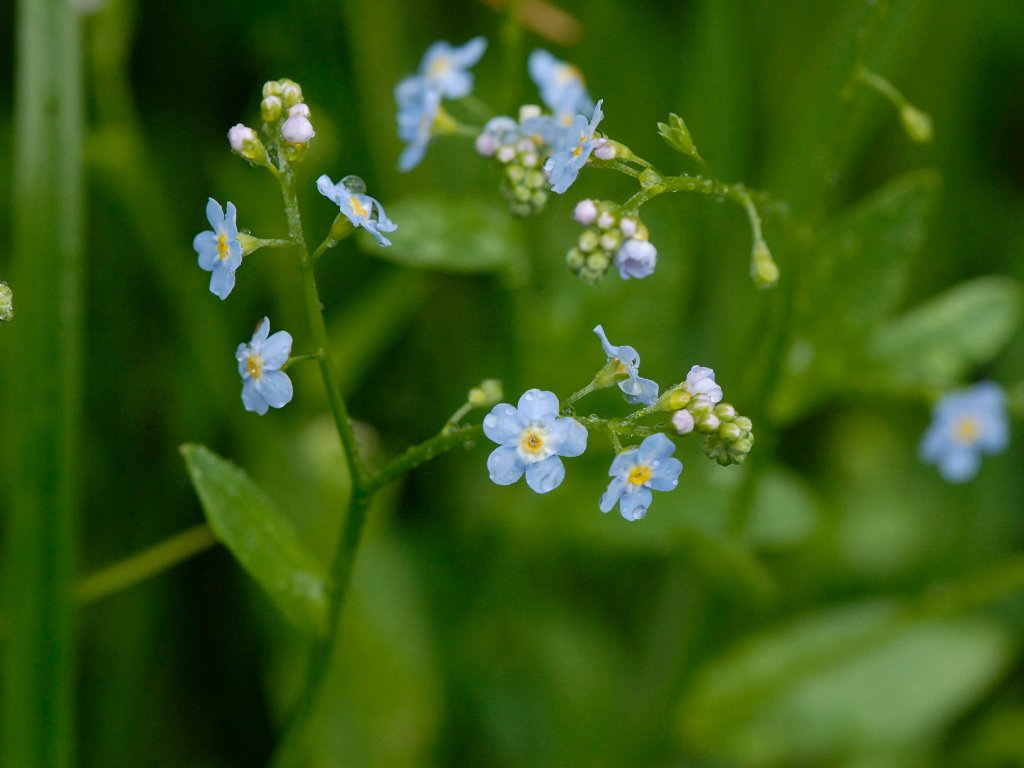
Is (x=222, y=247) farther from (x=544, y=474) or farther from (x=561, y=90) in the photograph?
(x=561, y=90)

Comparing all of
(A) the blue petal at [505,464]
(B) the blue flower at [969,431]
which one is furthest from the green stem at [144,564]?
(B) the blue flower at [969,431]

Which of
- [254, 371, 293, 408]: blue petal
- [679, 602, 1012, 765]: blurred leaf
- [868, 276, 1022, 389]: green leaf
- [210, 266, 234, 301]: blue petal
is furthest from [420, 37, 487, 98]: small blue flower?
[679, 602, 1012, 765]: blurred leaf

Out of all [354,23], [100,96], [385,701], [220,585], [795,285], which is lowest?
[385,701]

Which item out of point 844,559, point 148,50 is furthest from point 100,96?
point 844,559

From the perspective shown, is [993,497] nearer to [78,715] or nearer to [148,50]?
[78,715]

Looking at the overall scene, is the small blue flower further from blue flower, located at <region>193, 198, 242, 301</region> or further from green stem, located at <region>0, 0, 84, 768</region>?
blue flower, located at <region>193, 198, 242, 301</region>
